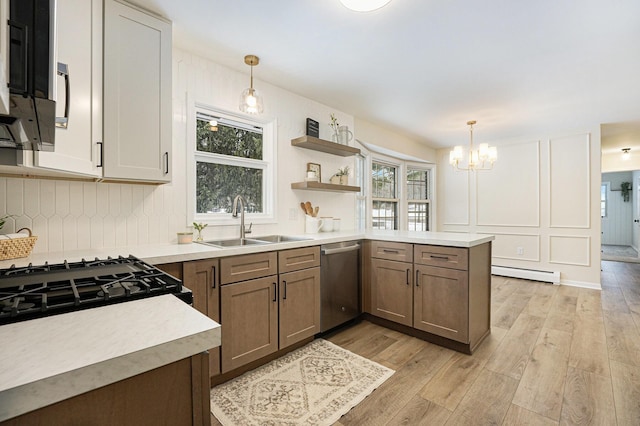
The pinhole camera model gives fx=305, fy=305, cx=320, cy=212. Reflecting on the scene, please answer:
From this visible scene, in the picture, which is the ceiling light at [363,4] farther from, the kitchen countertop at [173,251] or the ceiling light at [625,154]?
the ceiling light at [625,154]

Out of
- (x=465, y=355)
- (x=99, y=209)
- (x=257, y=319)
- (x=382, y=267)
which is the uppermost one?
(x=99, y=209)

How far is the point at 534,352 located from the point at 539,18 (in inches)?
97.0

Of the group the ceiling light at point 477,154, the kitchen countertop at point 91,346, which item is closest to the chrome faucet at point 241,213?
the kitchen countertop at point 91,346

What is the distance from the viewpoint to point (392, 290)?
2852 mm

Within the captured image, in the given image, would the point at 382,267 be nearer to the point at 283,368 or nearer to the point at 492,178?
the point at 283,368

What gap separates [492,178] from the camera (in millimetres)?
5508

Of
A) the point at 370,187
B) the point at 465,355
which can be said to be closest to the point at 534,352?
the point at 465,355

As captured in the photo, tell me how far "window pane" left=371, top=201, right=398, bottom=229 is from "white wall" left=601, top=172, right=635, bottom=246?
777 centimetres

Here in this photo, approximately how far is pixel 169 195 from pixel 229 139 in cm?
80

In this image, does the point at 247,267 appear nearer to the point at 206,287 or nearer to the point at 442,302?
the point at 206,287

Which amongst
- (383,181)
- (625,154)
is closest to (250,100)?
(383,181)

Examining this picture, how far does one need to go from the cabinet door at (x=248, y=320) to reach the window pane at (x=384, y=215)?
2.89 meters

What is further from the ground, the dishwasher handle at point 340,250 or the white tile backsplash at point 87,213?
the white tile backsplash at point 87,213

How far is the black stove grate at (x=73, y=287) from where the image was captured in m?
0.76
